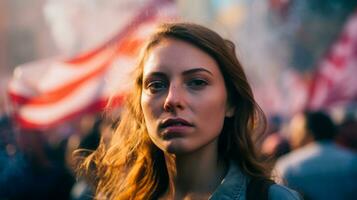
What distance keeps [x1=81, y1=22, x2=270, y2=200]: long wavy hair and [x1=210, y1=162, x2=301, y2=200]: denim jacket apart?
0.13ft

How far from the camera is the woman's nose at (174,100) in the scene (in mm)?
3020

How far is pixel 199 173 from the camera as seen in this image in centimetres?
315

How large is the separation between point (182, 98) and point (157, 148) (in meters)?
0.40

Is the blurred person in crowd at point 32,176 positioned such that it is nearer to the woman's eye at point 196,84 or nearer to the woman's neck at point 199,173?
the woman's neck at point 199,173

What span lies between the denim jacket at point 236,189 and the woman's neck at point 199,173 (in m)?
0.06

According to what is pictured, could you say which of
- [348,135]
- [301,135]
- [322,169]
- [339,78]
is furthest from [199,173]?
[339,78]

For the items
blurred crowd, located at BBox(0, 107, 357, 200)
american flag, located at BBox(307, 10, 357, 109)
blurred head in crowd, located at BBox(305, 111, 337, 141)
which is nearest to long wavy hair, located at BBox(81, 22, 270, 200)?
blurred crowd, located at BBox(0, 107, 357, 200)

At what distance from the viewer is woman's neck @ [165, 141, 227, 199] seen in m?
3.14

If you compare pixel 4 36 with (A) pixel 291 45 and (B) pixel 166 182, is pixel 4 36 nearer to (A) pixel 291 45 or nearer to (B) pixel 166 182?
(A) pixel 291 45

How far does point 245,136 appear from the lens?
3.28 metres

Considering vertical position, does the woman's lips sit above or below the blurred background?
above

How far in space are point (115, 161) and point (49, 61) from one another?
4088mm

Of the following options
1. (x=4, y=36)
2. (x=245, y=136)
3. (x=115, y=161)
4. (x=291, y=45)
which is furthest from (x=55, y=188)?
(x=4, y=36)

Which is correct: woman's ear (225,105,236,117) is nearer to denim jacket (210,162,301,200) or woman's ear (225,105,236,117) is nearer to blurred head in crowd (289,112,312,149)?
denim jacket (210,162,301,200)
